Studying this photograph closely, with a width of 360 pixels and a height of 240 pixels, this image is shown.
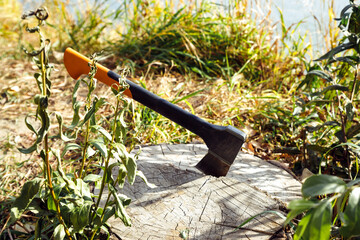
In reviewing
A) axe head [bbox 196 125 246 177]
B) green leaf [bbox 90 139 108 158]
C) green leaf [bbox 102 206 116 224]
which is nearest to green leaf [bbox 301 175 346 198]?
green leaf [bbox 90 139 108 158]

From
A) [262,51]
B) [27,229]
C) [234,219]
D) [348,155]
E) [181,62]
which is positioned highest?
[262,51]

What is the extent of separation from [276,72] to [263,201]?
6.76ft

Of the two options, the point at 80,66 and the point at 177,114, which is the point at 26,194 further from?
the point at 80,66

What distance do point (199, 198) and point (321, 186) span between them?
995mm

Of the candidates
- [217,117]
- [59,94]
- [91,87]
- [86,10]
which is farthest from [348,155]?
[86,10]

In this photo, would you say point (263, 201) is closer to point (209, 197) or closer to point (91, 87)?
point (209, 197)

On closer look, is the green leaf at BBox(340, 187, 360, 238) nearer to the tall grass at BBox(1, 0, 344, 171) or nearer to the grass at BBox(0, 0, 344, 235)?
the grass at BBox(0, 0, 344, 235)

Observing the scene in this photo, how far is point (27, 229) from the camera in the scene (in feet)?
6.29

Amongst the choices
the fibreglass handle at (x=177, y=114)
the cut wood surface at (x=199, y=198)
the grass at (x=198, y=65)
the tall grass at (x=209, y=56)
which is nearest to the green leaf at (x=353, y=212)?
the cut wood surface at (x=199, y=198)

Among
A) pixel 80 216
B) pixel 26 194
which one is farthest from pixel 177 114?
pixel 26 194

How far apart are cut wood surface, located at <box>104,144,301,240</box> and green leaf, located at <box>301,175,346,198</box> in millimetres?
787

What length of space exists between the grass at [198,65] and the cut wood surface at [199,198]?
0.67m

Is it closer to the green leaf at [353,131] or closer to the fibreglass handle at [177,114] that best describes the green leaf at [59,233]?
the fibreglass handle at [177,114]

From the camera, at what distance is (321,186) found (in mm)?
795
